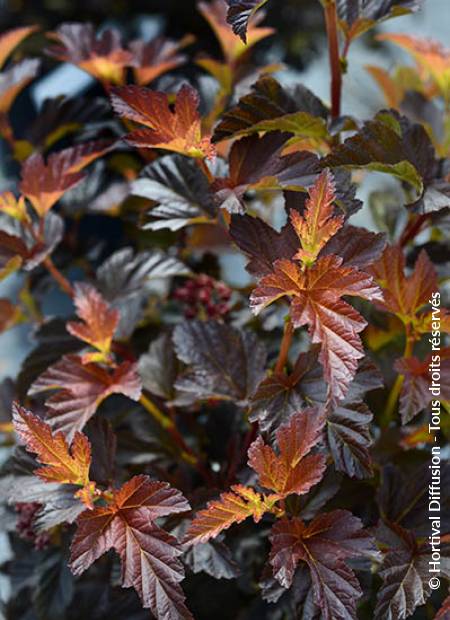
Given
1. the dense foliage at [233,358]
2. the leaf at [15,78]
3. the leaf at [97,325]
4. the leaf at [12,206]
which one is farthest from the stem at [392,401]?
the leaf at [15,78]

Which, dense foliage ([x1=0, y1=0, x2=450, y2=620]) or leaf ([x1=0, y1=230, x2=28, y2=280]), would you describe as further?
leaf ([x1=0, y1=230, x2=28, y2=280])

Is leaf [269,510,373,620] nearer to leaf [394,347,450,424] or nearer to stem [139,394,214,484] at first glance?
leaf [394,347,450,424]

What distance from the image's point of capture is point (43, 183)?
70 centimetres

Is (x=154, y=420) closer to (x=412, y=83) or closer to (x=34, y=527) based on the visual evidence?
(x=34, y=527)

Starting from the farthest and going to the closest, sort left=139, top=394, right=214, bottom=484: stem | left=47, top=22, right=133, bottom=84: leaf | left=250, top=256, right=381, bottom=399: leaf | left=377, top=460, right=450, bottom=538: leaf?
left=47, top=22, right=133, bottom=84: leaf → left=139, top=394, right=214, bottom=484: stem → left=377, top=460, right=450, bottom=538: leaf → left=250, top=256, right=381, bottom=399: leaf

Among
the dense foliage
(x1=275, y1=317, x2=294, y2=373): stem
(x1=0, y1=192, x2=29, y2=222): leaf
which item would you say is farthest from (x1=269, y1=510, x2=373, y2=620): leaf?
(x1=0, y1=192, x2=29, y2=222): leaf

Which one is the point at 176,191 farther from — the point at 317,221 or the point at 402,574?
the point at 402,574

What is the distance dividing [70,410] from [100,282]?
0.20 meters

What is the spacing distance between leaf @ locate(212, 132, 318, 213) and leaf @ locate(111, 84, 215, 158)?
37 mm

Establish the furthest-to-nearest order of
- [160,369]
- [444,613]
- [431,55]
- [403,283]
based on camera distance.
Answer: [431,55], [160,369], [403,283], [444,613]

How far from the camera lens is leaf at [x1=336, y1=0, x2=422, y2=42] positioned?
66 centimetres

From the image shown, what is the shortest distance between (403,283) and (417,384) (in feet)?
0.25

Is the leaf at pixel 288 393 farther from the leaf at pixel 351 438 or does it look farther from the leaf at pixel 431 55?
the leaf at pixel 431 55

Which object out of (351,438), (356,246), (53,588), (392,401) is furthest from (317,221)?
(53,588)
